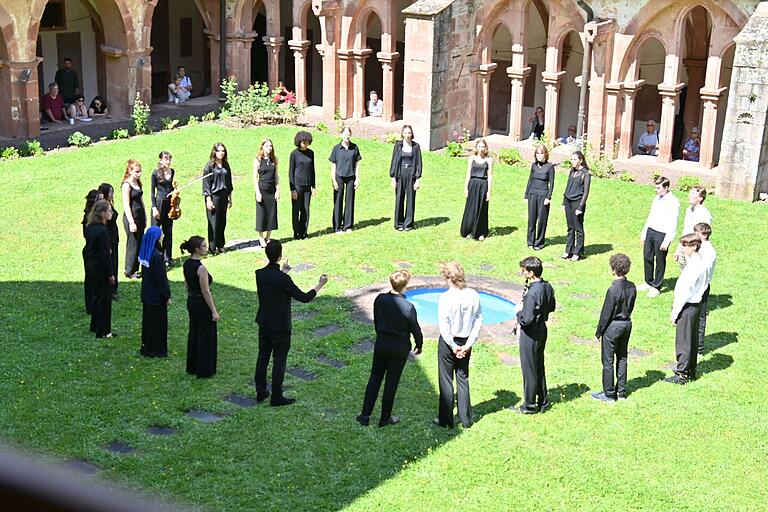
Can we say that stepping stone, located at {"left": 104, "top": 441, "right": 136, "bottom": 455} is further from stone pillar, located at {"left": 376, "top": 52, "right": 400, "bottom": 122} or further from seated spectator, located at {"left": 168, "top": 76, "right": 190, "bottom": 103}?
seated spectator, located at {"left": 168, "top": 76, "right": 190, "bottom": 103}

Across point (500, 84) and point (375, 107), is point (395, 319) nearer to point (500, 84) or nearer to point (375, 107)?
point (375, 107)

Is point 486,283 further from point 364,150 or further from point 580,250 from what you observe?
point 364,150

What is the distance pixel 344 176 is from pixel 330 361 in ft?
15.4

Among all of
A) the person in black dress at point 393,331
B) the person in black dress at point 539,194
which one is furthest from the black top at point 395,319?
the person in black dress at point 539,194

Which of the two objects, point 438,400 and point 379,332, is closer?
point 379,332

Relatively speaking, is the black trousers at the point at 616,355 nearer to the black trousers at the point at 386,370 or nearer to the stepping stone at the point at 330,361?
the black trousers at the point at 386,370

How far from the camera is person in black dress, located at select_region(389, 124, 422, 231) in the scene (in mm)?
14242

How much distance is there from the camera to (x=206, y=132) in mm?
20641

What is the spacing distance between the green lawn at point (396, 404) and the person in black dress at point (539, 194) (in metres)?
0.26

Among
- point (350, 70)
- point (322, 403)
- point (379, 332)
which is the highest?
point (350, 70)

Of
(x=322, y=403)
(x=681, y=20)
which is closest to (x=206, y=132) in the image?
(x=681, y=20)

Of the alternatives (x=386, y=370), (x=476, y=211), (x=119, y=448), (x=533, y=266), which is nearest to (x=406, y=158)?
(x=476, y=211)

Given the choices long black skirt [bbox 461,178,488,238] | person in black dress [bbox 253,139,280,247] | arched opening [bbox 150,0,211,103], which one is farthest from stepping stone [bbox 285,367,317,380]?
arched opening [bbox 150,0,211,103]

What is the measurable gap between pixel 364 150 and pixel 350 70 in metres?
3.04
